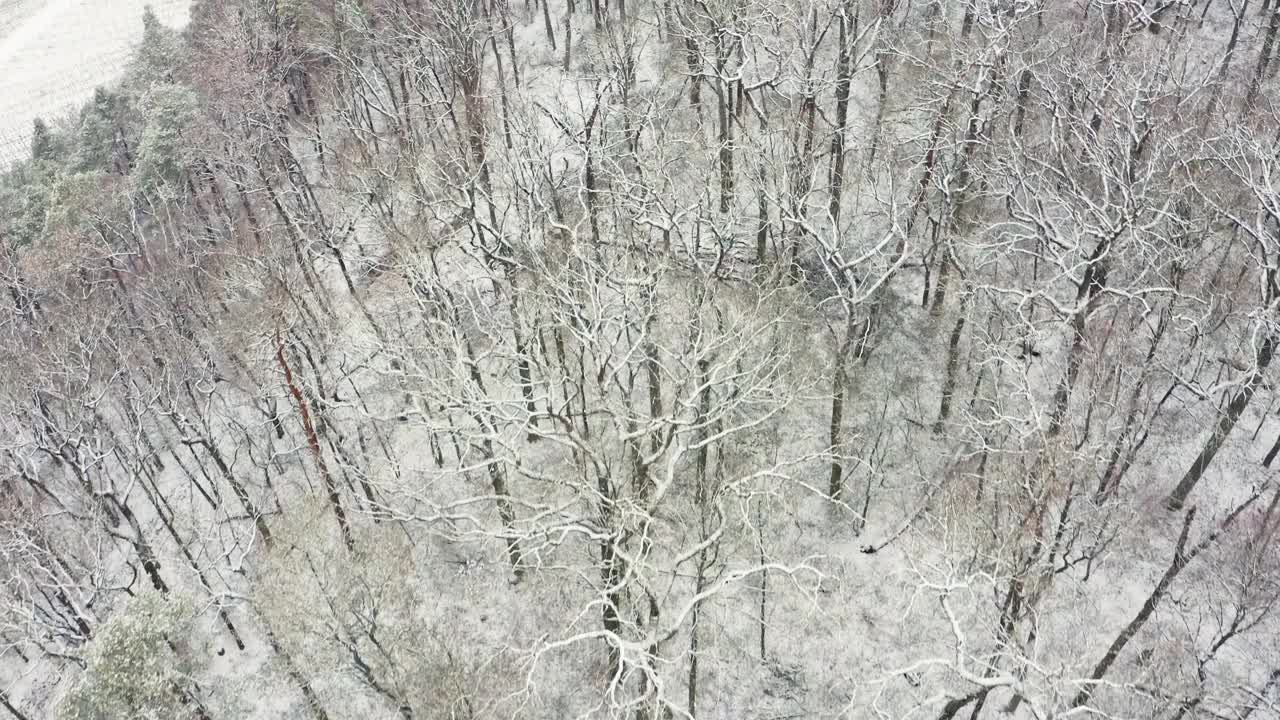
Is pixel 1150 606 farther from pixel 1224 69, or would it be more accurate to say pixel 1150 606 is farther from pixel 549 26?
pixel 549 26

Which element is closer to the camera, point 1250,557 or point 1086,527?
point 1250,557

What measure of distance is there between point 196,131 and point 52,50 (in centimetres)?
4734

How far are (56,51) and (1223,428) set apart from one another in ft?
310

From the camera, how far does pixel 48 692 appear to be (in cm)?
2991

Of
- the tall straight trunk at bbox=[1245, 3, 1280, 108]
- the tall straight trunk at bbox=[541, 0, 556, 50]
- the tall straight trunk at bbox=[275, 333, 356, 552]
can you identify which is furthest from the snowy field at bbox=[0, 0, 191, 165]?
the tall straight trunk at bbox=[1245, 3, 1280, 108]

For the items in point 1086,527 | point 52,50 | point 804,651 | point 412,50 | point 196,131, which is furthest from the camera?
point 52,50

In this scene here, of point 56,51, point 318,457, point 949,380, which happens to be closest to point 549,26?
point 318,457

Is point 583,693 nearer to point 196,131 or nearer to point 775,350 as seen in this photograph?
point 775,350

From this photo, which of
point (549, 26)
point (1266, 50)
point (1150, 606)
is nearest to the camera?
point (1150, 606)

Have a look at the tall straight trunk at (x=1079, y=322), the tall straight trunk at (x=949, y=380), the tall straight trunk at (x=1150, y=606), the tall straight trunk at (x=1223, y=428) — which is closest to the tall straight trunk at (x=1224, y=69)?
the tall straight trunk at (x=1079, y=322)

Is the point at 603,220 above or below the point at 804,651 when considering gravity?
above

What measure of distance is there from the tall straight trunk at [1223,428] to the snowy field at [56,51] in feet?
257

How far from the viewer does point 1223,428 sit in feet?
81.5

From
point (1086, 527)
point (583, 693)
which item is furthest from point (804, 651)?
point (1086, 527)
